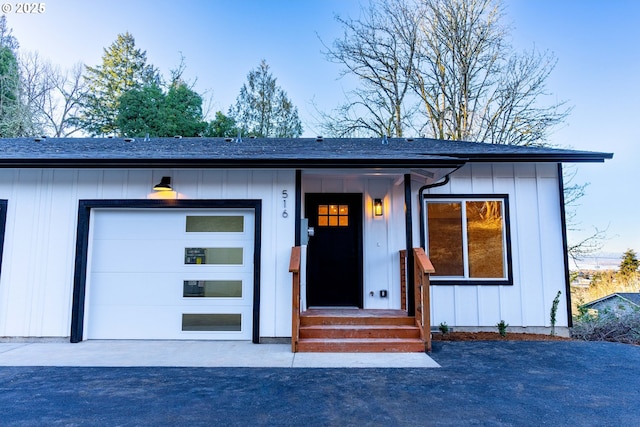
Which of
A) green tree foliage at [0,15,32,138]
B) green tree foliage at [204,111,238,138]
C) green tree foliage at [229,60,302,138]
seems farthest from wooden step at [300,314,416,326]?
green tree foliage at [0,15,32,138]

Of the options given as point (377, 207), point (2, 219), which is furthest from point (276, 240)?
point (2, 219)

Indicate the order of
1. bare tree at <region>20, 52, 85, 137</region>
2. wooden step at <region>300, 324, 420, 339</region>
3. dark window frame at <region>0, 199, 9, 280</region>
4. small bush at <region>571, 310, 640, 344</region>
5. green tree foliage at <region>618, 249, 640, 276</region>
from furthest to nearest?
bare tree at <region>20, 52, 85, 137</region>, green tree foliage at <region>618, 249, 640, 276</region>, small bush at <region>571, 310, 640, 344</region>, dark window frame at <region>0, 199, 9, 280</region>, wooden step at <region>300, 324, 420, 339</region>

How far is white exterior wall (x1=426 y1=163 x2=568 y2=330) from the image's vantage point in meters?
5.36

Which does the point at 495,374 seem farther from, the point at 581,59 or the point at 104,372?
the point at 581,59

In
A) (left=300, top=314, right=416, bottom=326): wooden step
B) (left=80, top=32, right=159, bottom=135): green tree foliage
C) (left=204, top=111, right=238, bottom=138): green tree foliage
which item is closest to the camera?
(left=300, top=314, right=416, bottom=326): wooden step

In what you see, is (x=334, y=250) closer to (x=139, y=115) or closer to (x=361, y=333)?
(x=361, y=333)

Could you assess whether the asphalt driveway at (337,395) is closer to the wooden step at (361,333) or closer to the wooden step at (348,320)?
the wooden step at (361,333)

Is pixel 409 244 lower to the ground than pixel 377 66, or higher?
lower

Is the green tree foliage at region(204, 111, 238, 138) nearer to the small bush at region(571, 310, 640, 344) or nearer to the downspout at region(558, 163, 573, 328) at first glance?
the downspout at region(558, 163, 573, 328)

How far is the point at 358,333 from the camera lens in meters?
4.58

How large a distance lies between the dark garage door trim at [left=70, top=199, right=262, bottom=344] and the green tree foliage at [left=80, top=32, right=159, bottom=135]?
45.0 feet

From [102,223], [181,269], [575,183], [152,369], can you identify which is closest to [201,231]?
[181,269]

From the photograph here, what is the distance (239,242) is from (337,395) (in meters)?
2.72

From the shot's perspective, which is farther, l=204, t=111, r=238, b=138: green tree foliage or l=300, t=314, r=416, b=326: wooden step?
l=204, t=111, r=238, b=138: green tree foliage
